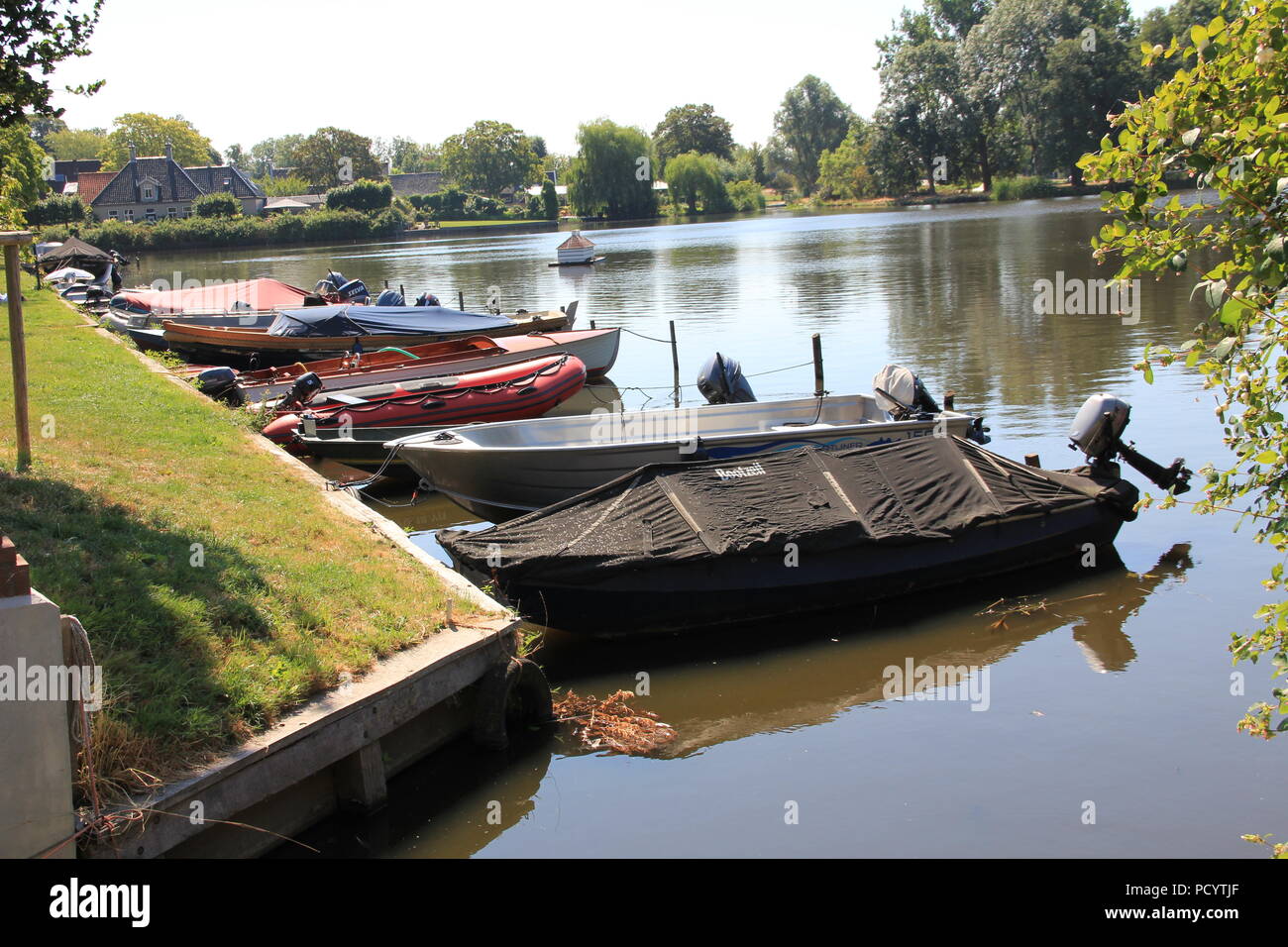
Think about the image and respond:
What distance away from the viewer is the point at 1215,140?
3.55 metres

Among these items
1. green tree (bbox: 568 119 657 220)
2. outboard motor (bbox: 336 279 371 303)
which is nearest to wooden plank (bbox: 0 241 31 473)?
outboard motor (bbox: 336 279 371 303)

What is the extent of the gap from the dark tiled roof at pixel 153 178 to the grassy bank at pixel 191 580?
104m

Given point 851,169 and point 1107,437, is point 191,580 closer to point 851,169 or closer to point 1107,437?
point 1107,437

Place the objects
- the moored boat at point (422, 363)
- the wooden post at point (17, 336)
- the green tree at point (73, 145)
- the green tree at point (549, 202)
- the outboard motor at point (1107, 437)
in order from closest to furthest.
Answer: the wooden post at point (17, 336), the outboard motor at point (1107, 437), the moored boat at point (422, 363), the green tree at point (549, 202), the green tree at point (73, 145)

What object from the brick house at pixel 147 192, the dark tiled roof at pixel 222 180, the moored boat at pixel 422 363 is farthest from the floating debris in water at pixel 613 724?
the dark tiled roof at pixel 222 180

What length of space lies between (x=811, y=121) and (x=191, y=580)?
146507 mm

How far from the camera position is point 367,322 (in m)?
25.0

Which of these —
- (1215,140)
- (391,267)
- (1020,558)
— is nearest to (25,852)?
(1215,140)

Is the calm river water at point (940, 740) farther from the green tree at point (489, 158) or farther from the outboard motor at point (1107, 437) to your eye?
the green tree at point (489, 158)

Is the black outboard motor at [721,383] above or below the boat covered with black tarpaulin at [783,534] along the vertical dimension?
above

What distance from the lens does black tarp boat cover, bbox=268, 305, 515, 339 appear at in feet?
81.2

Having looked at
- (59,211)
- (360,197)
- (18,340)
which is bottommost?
(18,340)

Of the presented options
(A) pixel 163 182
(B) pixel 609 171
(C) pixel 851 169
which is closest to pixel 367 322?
(B) pixel 609 171

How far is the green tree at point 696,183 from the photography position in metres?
114
